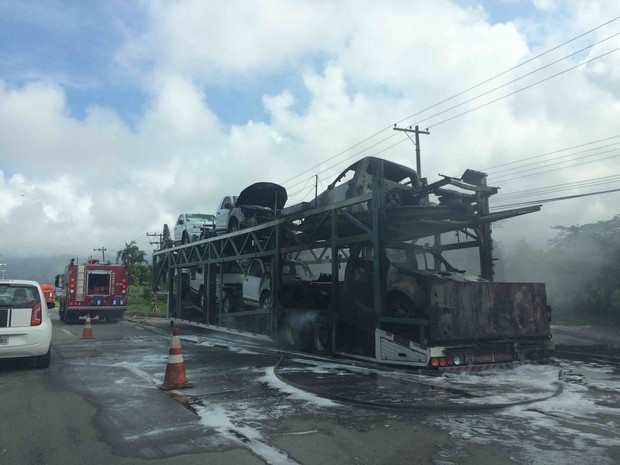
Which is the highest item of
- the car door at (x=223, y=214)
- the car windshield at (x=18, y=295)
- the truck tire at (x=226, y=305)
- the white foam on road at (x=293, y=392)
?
the car door at (x=223, y=214)

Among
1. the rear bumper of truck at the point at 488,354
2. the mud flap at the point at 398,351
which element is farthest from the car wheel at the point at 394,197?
the rear bumper of truck at the point at 488,354

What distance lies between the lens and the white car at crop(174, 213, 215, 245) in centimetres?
1939

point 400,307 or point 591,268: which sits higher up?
point 591,268

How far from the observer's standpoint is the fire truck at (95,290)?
23.3 m

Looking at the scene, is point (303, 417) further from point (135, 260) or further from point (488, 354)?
point (135, 260)

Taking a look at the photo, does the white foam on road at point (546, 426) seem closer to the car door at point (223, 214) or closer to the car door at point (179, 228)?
the car door at point (223, 214)

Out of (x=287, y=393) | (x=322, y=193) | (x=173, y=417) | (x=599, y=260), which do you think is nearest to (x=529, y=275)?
(x=599, y=260)

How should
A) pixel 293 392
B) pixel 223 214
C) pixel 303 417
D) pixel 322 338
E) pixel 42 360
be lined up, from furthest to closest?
pixel 223 214, pixel 322 338, pixel 42 360, pixel 293 392, pixel 303 417

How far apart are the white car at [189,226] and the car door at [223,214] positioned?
5.02 feet

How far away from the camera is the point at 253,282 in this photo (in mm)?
13523

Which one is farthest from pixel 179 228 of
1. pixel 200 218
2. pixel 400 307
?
pixel 400 307

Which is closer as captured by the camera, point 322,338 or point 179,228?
point 322,338

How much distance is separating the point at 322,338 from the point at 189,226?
10366 millimetres

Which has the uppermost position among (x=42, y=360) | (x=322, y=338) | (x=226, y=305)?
(x=226, y=305)
